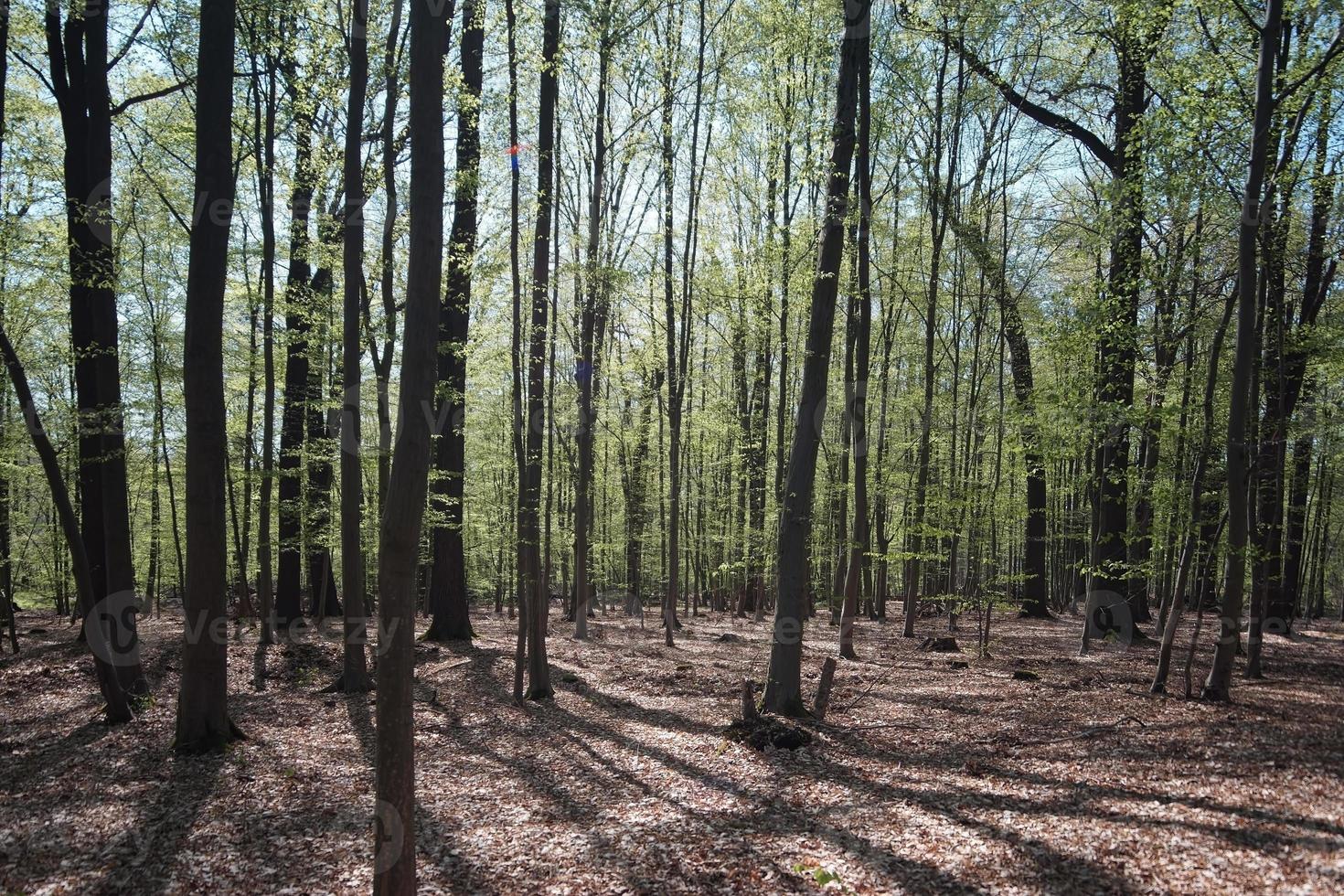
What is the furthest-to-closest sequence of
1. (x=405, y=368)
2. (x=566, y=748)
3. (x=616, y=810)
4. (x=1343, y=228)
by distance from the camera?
(x=1343, y=228)
(x=566, y=748)
(x=616, y=810)
(x=405, y=368)

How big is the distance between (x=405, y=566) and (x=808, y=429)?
5.97 meters

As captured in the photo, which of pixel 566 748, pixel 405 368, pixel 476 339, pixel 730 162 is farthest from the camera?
pixel 730 162

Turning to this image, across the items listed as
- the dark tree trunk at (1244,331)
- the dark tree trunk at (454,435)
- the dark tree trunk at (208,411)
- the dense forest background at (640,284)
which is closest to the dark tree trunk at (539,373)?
the dense forest background at (640,284)

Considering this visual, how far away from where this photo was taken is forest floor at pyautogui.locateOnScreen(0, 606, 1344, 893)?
16.7 feet

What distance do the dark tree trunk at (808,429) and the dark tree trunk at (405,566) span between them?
18.2 feet

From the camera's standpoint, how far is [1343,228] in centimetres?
1182

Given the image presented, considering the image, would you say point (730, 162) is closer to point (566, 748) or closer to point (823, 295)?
point (823, 295)

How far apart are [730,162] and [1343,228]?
42.6 feet

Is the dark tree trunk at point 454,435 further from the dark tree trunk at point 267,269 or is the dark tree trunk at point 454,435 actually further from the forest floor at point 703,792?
the forest floor at point 703,792

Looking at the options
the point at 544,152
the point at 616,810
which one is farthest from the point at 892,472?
the point at 616,810

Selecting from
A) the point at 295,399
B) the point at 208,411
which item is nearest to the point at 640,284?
the point at 295,399

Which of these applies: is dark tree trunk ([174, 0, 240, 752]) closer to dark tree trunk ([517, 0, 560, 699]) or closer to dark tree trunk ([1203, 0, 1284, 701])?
dark tree trunk ([517, 0, 560, 699])

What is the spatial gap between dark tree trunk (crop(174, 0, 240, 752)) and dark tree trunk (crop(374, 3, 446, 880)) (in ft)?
15.3

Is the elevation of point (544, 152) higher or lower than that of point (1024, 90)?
lower
